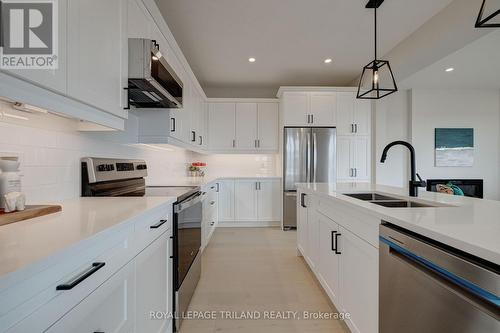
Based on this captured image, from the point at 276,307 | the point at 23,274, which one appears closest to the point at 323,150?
the point at 276,307

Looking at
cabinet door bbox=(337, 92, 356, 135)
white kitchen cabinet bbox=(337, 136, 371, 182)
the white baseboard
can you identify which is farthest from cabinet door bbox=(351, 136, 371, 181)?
the white baseboard

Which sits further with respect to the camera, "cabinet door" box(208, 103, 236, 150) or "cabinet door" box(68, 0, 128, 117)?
"cabinet door" box(208, 103, 236, 150)

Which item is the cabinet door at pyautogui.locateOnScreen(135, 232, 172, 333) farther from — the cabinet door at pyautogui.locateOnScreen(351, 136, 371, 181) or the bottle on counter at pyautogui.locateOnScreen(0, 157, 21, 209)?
the cabinet door at pyautogui.locateOnScreen(351, 136, 371, 181)

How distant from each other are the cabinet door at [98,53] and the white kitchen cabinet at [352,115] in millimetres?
3760

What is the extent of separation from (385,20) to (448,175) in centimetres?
428

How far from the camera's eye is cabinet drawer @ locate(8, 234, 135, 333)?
22.1 inches

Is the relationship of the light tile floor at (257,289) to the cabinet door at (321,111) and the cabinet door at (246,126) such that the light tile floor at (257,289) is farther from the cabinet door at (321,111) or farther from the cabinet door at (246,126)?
the cabinet door at (321,111)

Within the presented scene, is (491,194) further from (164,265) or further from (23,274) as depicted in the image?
(23,274)

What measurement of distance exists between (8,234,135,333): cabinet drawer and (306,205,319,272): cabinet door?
69.1 inches

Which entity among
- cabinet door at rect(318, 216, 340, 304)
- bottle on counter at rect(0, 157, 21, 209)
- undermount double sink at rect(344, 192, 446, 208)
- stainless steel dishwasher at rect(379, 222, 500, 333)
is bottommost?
cabinet door at rect(318, 216, 340, 304)

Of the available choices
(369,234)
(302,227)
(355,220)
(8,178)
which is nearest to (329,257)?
(355,220)

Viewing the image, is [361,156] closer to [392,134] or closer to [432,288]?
[392,134]

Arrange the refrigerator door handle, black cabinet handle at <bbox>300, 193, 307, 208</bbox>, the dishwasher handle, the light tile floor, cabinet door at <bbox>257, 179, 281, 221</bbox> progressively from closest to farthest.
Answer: the dishwasher handle
the light tile floor
black cabinet handle at <bbox>300, 193, 307, 208</bbox>
the refrigerator door handle
cabinet door at <bbox>257, 179, 281, 221</bbox>

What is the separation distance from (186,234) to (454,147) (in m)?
6.21
